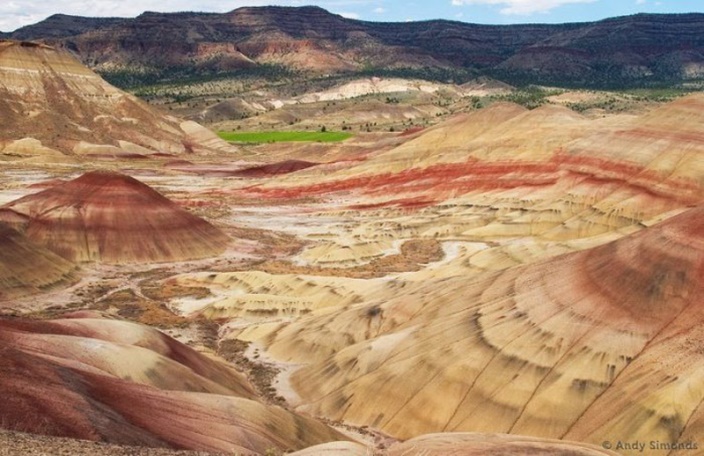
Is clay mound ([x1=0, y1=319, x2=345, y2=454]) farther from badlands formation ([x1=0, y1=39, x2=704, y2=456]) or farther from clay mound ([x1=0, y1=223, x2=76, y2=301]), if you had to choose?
clay mound ([x1=0, y1=223, x2=76, y2=301])

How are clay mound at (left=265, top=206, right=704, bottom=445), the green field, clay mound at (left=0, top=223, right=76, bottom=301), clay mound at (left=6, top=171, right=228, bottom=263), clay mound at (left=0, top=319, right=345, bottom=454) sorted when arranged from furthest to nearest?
1. the green field
2. clay mound at (left=6, top=171, right=228, bottom=263)
3. clay mound at (left=0, top=223, right=76, bottom=301)
4. clay mound at (left=265, top=206, right=704, bottom=445)
5. clay mound at (left=0, top=319, right=345, bottom=454)

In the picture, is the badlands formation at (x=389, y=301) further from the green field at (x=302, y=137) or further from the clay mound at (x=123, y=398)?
the green field at (x=302, y=137)

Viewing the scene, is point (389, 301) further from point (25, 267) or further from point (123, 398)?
point (25, 267)

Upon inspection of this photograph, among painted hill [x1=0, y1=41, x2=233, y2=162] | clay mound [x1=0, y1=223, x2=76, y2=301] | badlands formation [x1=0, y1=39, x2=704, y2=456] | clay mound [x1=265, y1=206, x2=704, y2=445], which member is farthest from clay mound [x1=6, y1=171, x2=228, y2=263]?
painted hill [x1=0, y1=41, x2=233, y2=162]

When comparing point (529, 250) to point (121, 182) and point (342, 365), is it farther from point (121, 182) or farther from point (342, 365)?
point (121, 182)

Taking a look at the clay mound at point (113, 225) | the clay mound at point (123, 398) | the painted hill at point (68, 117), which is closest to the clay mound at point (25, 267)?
the clay mound at point (113, 225)

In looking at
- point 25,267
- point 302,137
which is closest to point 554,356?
point 25,267
